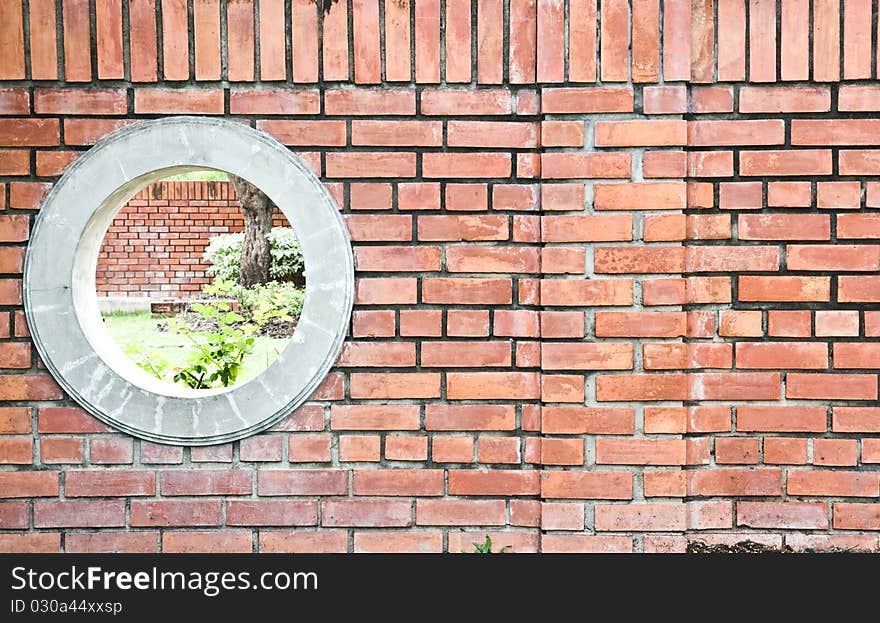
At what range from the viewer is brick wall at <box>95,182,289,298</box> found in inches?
361

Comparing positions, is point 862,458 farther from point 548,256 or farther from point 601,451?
point 548,256

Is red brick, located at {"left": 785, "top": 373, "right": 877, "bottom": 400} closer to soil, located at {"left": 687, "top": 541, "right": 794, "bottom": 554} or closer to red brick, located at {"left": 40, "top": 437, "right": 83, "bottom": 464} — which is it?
soil, located at {"left": 687, "top": 541, "right": 794, "bottom": 554}

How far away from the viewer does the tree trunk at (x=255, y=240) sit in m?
8.41

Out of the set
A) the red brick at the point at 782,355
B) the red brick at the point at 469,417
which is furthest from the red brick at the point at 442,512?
the red brick at the point at 782,355

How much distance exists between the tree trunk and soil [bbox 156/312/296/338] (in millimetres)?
676

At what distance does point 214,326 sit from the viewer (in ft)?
26.7

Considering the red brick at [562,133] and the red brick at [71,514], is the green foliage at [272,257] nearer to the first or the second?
the red brick at [71,514]

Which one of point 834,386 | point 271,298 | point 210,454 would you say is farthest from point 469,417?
point 271,298

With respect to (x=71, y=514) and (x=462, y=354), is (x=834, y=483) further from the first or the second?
(x=71, y=514)

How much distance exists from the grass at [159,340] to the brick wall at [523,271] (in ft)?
12.3

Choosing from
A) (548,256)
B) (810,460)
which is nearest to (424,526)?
(548,256)

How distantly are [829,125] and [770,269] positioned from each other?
482 millimetres

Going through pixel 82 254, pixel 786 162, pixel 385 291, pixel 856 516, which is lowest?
pixel 856 516

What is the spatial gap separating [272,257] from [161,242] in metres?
1.58
